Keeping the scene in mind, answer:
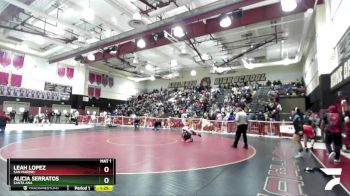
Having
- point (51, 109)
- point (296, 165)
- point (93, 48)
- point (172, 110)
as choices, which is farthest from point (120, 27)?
point (51, 109)

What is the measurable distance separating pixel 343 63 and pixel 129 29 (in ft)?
41.7

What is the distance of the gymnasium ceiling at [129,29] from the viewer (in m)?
11.2

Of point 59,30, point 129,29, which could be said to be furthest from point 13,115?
point 129,29

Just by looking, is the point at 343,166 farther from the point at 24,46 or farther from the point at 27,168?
the point at 24,46

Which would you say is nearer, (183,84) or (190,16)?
(190,16)

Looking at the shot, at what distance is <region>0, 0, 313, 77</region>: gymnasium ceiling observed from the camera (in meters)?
11.2

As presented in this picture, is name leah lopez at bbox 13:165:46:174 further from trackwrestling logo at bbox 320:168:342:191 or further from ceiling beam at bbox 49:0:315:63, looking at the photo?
ceiling beam at bbox 49:0:315:63

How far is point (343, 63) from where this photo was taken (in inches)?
338

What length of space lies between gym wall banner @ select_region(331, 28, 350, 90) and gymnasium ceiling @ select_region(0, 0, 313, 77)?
105 inches

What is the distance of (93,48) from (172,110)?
11.4m

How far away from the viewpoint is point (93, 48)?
1550 cm

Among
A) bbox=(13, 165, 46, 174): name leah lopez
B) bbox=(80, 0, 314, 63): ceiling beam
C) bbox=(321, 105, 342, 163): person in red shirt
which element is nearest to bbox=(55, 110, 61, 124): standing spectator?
bbox=(80, 0, 314, 63): ceiling beam

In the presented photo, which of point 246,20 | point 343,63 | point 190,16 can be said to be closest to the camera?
point 343,63
